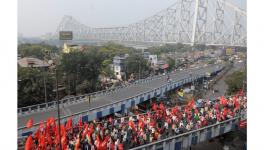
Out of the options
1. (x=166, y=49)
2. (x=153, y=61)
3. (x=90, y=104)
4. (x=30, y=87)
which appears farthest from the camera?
(x=166, y=49)

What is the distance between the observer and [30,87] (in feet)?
27.6

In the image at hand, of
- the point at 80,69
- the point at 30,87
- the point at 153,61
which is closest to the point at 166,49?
the point at 153,61

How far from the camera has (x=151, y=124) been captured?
5223 millimetres

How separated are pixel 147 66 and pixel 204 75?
10.9 feet

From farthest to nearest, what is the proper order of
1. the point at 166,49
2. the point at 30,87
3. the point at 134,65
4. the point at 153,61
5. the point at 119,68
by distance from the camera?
the point at 166,49 < the point at 153,61 < the point at 119,68 < the point at 134,65 < the point at 30,87

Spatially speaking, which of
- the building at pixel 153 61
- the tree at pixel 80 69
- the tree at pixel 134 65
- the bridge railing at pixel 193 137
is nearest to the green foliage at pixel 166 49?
the building at pixel 153 61

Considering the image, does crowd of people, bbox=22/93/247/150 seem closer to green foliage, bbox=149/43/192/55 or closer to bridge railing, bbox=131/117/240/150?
bridge railing, bbox=131/117/240/150

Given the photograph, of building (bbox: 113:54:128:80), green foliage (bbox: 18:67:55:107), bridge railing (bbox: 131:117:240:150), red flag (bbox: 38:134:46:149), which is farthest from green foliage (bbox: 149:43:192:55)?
red flag (bbox: 38:134:46:149)

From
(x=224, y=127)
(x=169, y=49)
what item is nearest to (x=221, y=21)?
(x=169, y=49)

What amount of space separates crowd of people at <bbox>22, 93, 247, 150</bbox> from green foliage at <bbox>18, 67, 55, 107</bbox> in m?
3.17

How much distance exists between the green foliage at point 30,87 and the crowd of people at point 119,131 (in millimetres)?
3174

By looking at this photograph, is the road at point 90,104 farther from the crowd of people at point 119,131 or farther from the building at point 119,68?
the building at point 119,68

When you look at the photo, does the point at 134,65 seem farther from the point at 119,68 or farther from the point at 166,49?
the point at 166,49

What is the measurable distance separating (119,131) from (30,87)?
4184mm
